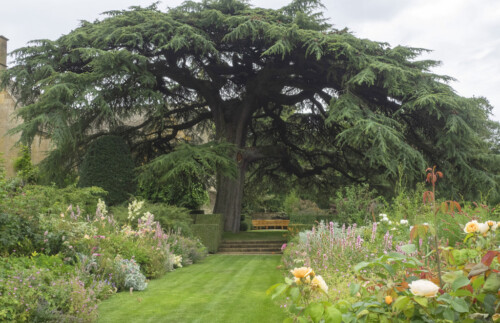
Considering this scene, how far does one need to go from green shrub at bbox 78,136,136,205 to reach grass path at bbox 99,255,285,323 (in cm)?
667

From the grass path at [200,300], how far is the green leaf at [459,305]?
3.46 m

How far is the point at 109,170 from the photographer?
1560 cm

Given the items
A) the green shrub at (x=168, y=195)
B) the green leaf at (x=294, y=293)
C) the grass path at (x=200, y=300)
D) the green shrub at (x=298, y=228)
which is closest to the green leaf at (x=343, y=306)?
the green leaf at (x=294, y=293)

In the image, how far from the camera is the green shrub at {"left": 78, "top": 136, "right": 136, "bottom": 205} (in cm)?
1543

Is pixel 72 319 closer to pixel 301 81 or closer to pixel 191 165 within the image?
pixel 191 165

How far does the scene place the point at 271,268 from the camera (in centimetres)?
1066

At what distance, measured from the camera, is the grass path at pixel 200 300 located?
5527 mm

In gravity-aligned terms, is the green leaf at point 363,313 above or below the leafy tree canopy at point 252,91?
below

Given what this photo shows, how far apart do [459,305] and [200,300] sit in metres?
4.98

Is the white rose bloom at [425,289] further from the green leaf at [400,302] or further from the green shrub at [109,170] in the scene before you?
the green shrub at [109,170]

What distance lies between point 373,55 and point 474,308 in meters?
15.7

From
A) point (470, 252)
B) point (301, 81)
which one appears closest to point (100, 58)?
point (301, 81)

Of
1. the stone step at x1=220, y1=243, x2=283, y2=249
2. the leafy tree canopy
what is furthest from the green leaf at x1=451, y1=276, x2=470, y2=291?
the stone step at x1=220, y1=243, x2=283, y2=249

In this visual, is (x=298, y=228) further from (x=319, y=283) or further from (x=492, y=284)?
(x=492, y=284)
